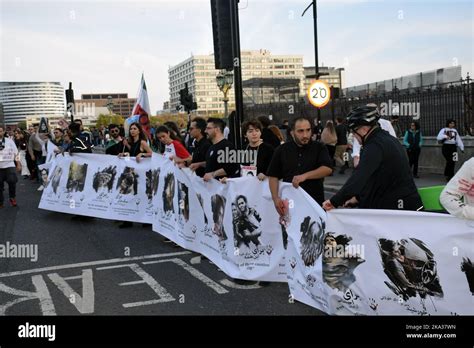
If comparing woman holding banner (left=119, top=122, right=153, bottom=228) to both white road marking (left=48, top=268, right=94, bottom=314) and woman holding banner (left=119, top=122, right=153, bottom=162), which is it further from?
white road marking (left=48, top=268, right=94, bottom=314)

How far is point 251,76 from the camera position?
6194cm

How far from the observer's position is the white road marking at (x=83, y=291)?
487 cm

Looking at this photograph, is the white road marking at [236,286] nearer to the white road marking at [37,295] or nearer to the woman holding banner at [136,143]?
the white road marking at [37,295]

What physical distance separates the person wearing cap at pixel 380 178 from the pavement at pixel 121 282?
3.86 ft

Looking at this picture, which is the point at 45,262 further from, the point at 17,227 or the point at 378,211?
the point at 378,211

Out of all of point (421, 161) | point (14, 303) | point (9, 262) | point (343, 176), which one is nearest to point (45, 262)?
point (9, 262)

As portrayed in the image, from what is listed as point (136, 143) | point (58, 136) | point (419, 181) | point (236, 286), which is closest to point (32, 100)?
point (58, 136)

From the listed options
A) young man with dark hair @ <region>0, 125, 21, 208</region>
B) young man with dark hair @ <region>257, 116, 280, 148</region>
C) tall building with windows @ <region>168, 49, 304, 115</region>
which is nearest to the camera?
young man with dark hair @ <region>257, 116, 280, 148</region>

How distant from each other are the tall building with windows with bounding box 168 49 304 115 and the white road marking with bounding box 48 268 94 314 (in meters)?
23.5

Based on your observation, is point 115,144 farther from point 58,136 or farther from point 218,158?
point 58,136

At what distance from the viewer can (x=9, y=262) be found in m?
6.80

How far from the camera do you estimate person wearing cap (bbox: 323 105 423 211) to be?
13.5ft

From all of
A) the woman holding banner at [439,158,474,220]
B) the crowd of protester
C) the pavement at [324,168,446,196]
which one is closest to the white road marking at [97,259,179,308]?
the crowd of protester

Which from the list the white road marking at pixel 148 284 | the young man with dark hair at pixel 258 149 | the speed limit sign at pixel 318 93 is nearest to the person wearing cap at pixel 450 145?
the speed limit sign at pixel 318 93
